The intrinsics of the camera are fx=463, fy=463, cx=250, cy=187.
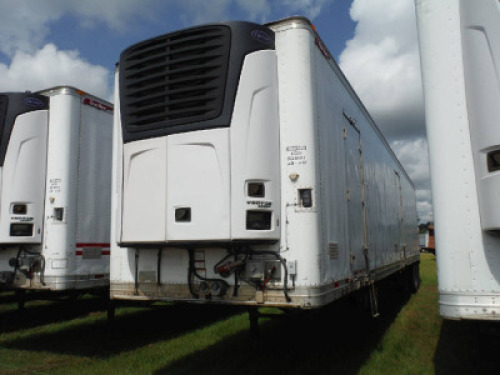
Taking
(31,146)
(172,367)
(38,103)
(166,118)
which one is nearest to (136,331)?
(172,367)

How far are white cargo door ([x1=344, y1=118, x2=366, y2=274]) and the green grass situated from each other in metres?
0.97

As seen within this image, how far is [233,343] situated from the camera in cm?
650

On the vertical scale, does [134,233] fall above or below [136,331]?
above

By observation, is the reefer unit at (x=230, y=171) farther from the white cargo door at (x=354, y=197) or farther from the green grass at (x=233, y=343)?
the green grass at (x=233, y=343)

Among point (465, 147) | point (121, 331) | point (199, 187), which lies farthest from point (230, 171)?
point (121, 331)

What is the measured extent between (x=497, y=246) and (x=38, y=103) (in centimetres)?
621

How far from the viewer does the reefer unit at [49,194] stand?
644 cm

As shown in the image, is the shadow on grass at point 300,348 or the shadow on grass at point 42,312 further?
the shadow on grass at point 42,312

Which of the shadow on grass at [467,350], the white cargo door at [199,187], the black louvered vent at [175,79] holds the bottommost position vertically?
the shadow on grass at [467,350]

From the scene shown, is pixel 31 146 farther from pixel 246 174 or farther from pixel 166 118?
pixel 246 174

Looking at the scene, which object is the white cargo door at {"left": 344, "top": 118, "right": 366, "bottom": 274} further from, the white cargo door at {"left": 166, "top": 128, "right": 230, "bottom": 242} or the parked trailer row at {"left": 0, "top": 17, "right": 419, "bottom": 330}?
the white cargo door at {"left": 166, "top": 128, "right": 230, "bottom": 242}

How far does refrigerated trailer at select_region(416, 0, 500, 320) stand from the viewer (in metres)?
3.12

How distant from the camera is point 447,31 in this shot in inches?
135

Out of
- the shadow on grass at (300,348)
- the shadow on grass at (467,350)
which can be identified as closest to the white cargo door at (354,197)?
the shadow on grass at (300,348)
